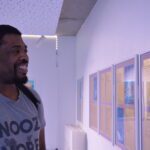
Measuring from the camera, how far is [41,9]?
332 cm

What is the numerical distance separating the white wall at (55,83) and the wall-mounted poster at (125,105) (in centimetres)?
293

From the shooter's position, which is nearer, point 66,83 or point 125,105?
point 125,105

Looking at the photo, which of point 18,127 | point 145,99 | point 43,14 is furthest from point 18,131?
point 43,14

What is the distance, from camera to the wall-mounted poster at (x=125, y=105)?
6.77 ft

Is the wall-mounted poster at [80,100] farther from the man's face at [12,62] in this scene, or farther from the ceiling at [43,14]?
the man's face at [12,62]

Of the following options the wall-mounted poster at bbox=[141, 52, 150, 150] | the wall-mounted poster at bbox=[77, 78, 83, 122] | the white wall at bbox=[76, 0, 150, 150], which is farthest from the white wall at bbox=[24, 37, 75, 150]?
the wall-mounted poster at bbox=[141, 52, 150, 150]

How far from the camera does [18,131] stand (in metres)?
0.94

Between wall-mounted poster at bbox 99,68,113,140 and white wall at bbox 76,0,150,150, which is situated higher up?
white wall at bbox 76,0,150,150

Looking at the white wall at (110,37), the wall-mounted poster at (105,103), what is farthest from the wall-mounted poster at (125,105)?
the wall-mounted poster at (105,103)

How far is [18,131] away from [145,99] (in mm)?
1098

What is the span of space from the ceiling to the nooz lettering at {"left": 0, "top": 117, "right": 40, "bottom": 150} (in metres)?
2.21

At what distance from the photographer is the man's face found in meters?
0.97

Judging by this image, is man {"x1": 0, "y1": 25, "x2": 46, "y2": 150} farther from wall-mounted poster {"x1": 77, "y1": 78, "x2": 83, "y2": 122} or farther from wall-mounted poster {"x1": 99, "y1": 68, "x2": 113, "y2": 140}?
wall-mounted poster {"x1": 77, "y1": 78, "x2": 83, "y2": 122}

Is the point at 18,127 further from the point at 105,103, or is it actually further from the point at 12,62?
the point at 105,103
